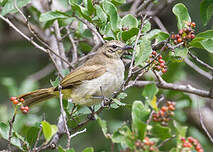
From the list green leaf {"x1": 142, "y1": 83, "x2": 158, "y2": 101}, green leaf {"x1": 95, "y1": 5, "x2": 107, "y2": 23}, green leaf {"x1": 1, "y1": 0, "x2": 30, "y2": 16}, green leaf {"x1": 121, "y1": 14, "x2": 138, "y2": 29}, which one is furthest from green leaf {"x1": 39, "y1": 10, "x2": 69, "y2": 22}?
green leaf {"x1": 142, "y1": 83, "x2": 158, "y2": 101}

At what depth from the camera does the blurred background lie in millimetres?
5594

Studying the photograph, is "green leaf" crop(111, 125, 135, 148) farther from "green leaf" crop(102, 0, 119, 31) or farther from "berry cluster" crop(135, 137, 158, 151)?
"green leaf" crop(102, 0, 119, 31)

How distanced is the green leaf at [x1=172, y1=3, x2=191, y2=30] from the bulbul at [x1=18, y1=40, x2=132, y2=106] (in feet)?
2.34

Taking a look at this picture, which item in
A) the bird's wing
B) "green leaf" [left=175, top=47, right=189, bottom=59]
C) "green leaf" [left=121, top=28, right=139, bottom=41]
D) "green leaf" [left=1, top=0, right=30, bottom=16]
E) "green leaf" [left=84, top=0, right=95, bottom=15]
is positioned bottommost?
the bird's wing

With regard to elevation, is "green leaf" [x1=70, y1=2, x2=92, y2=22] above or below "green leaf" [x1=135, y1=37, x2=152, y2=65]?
above

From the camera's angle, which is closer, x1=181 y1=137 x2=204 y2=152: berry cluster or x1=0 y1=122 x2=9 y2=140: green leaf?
x1=181 y1=137 x2=204 y2=152: berry cluster

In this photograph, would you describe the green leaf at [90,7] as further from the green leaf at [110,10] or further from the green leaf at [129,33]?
the green leaf at [129,33]

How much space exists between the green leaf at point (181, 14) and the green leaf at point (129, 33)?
0.42 m

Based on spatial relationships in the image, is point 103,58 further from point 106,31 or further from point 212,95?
point 212,95

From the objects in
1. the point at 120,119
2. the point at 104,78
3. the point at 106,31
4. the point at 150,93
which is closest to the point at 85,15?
the point at 106,31

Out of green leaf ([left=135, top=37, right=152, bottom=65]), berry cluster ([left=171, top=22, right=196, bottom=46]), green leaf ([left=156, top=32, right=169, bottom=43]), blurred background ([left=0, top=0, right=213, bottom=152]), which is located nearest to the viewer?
green leaf ([left=135, top=37, right=152, bottom=65])

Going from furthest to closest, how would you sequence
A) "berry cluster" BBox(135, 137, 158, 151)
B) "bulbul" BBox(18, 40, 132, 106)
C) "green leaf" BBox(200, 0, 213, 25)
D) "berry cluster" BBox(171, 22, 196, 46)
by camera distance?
"bulbul" BBox(18, 40, 132, 106) → "green leaf" BBox(200, 0, 213, 25) → "berry cluster" BBox(171, 22, 196, 46) → "berry cluster" BBox(135, 137, 158, 151)

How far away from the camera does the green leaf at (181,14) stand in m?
3.81

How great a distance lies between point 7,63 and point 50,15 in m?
3.75
